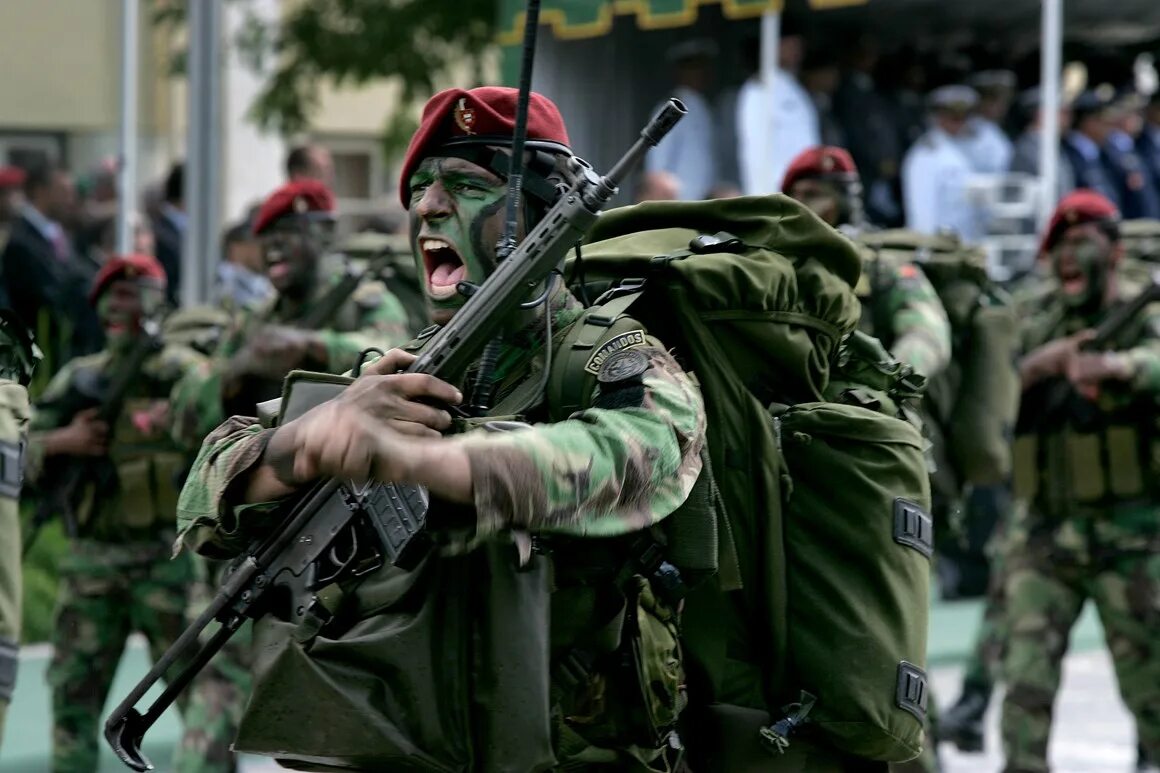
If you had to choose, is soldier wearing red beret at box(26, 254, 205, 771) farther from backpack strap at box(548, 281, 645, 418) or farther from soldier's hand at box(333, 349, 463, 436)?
soldier's hand at box(333, 349, 463, 436)

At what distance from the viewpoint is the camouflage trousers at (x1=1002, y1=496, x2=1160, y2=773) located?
25.0ft

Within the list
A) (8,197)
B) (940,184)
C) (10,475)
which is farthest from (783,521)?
(8,197)

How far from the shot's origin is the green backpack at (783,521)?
3832 mm

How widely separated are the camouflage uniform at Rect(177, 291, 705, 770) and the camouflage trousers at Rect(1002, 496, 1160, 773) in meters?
4.35

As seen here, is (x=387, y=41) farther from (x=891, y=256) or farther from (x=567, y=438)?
(x=567, y=438)

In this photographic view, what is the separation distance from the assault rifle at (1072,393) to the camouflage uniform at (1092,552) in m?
0.03

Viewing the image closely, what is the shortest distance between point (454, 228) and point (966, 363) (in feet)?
15.2

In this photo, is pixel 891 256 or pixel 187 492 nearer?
pixel 187 492

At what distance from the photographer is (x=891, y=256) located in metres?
7.73

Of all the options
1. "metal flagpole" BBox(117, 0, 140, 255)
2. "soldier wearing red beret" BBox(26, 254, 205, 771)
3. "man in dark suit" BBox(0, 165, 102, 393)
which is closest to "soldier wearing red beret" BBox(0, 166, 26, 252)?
"man in dark suit" BBox(0, 165, 102, 393)

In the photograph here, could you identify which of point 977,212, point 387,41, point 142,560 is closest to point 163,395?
point 142,560

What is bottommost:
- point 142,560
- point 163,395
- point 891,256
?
point 142,560

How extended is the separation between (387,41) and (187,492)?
1258 centimetres

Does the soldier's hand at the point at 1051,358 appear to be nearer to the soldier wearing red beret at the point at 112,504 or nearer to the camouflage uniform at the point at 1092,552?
the camouflage uniform at the point at 1092,552
